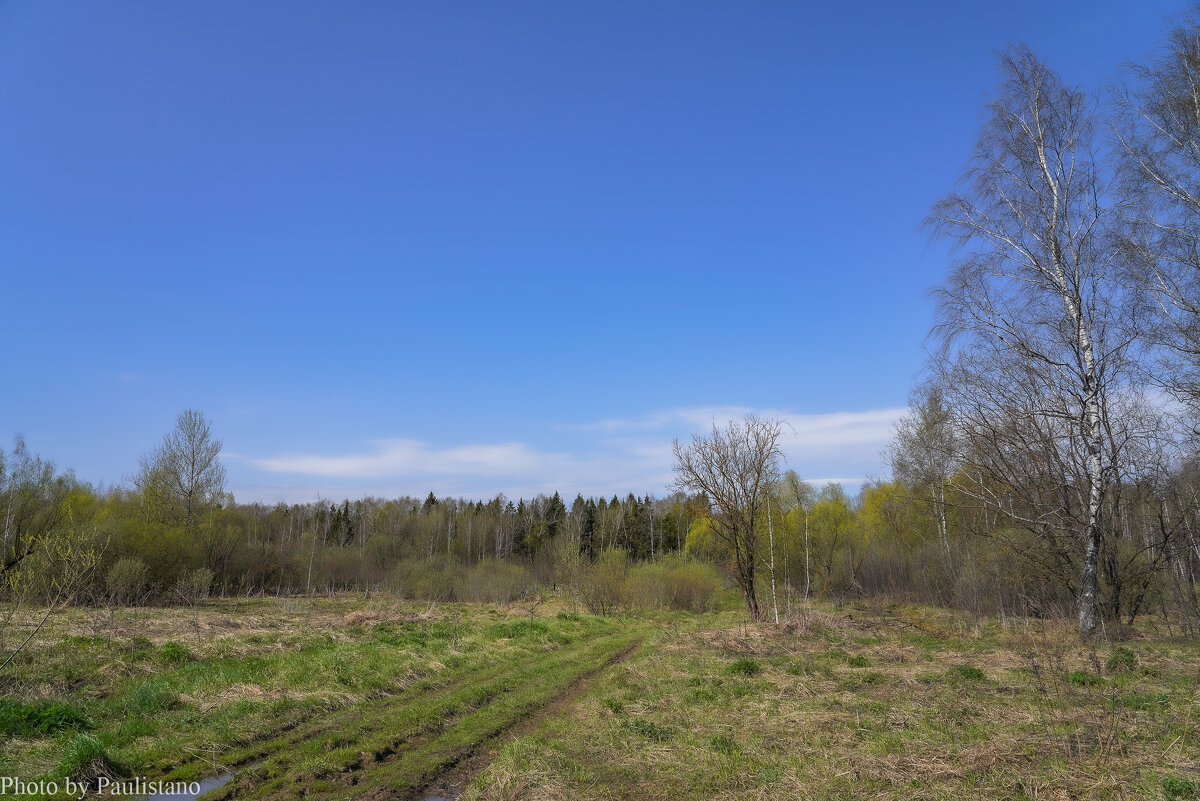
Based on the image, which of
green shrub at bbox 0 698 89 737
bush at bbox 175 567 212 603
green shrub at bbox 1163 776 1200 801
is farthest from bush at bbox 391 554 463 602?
green shrub at bbox 1163 776 1200 801

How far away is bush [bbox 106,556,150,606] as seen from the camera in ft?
88.8

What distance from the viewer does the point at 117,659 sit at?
35.8 feet

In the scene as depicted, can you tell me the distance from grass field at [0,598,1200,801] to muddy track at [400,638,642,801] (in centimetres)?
4

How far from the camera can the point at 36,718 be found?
754cm

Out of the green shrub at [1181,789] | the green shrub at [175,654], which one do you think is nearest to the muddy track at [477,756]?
the green shrub at [1181,789]

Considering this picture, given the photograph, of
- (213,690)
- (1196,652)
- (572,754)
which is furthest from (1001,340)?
(213,690)

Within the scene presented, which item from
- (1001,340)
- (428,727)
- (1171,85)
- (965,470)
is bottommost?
(428,727)

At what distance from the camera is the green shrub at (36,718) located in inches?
286

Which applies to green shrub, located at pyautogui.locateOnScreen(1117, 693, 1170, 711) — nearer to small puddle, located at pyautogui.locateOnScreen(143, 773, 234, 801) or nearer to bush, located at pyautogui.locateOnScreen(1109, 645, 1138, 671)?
bush, located at pyautogui.locateOnScreen(1109, 645, 1138, 671)

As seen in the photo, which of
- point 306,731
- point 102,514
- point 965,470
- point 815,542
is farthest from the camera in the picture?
point 815,542

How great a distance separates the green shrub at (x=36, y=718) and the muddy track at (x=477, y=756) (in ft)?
15.6

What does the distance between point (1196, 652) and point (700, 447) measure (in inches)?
485

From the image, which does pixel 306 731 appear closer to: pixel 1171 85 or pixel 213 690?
pixel 213 690

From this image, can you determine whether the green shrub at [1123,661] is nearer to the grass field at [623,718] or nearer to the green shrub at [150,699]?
the grass field at [623,718]
